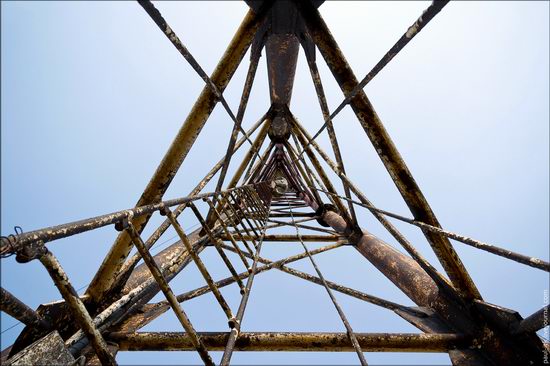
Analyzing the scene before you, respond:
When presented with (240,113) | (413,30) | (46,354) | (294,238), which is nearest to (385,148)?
(413,30)

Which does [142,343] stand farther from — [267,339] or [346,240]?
[346,240]

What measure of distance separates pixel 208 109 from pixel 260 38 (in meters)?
1.53

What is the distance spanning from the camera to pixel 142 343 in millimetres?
2504

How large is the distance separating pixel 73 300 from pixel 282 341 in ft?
5.51

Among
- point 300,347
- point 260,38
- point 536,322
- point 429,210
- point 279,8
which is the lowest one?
point 536,322

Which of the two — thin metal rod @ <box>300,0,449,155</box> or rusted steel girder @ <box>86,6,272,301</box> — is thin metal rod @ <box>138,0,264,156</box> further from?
thin metal rod @ <box>300,0,449,155</box>

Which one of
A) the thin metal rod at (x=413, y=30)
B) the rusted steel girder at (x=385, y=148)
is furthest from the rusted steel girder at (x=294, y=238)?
the thin metal rod at (x=413, y=30)

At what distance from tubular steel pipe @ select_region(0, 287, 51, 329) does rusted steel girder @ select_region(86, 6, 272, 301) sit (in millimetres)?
814

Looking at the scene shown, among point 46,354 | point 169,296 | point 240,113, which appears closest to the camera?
point 46,354

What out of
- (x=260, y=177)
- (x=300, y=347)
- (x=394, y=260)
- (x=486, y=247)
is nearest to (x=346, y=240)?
(x=394, y=260)

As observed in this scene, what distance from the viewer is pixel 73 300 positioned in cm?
137

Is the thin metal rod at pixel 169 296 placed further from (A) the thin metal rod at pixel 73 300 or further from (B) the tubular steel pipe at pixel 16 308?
(B) the tubular steel pipe at pixel 16 308

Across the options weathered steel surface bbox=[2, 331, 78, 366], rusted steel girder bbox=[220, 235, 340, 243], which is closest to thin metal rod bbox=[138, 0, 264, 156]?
weathered steel surface bbox=[2, 331, 78, 366]

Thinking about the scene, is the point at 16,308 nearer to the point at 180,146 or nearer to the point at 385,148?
the point at 180,146
